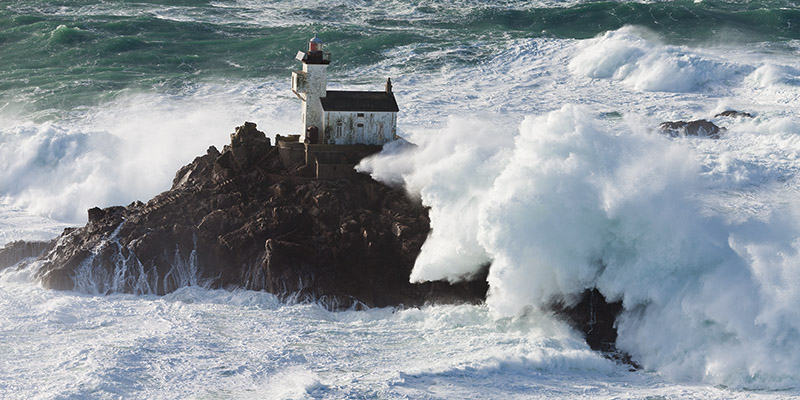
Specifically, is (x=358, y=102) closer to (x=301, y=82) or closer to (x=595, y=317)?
(x=301, y=82)

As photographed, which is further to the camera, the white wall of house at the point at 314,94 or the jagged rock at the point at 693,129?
the jagged rock at the point at 693,129

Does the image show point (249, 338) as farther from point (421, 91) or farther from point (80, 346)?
Answer: point (421, 91)

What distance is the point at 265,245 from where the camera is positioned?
73.3ft

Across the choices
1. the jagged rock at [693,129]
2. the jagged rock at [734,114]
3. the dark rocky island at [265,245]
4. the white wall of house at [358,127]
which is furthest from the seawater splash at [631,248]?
the jagged rock at [734,114]

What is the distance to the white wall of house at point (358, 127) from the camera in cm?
2500

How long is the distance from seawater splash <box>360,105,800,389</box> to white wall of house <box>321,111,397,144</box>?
8.67 ft

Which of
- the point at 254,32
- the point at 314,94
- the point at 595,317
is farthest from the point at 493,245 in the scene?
the point at 254,32

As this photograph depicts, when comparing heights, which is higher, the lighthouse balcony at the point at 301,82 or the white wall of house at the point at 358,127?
the lighthouse balcony at the point at 301,82

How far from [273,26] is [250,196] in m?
25.0

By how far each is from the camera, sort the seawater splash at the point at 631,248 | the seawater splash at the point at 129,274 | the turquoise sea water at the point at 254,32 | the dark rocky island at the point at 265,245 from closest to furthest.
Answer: the seawater splash at the point at 631,248 < the dark rocky island at the point at 265,245 < the seawater splash at the point at 129,274 < the turquoise sea water at the point at 254,32

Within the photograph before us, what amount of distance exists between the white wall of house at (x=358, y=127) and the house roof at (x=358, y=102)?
0.12m

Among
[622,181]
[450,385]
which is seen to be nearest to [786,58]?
[622,181]

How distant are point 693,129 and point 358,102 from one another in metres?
11.9

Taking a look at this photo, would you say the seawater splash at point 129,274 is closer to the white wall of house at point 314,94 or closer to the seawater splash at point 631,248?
the white wall of house at point 314,94
